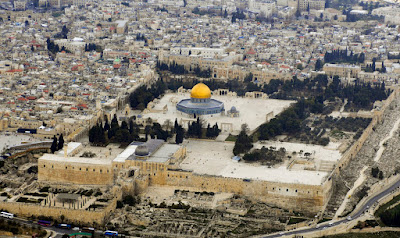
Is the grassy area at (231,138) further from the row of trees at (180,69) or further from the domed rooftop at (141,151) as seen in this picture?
the row of trees at (180,69)

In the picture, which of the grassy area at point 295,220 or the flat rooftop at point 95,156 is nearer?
the grassy area at point 295,220

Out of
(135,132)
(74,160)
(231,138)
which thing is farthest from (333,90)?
(74,160)

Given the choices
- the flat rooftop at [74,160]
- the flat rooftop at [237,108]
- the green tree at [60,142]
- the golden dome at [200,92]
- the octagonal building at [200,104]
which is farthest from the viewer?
the golden dome at [200,92]

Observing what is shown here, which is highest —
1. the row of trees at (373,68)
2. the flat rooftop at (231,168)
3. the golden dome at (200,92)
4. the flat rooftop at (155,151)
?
the golden dome at (200,92)

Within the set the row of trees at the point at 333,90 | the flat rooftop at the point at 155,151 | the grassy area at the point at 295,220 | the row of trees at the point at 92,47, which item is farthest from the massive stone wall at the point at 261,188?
the row of trees at the point at 92,47

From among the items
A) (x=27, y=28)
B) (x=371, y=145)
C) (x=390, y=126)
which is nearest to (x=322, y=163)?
(x=371, y=145)

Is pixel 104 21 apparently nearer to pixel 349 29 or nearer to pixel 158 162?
pixel 349 29

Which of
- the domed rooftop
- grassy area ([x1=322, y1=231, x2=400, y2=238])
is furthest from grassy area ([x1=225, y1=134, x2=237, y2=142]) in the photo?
Answer: grassy area ([x1=322, y1=231, x2=400, y2=238])
